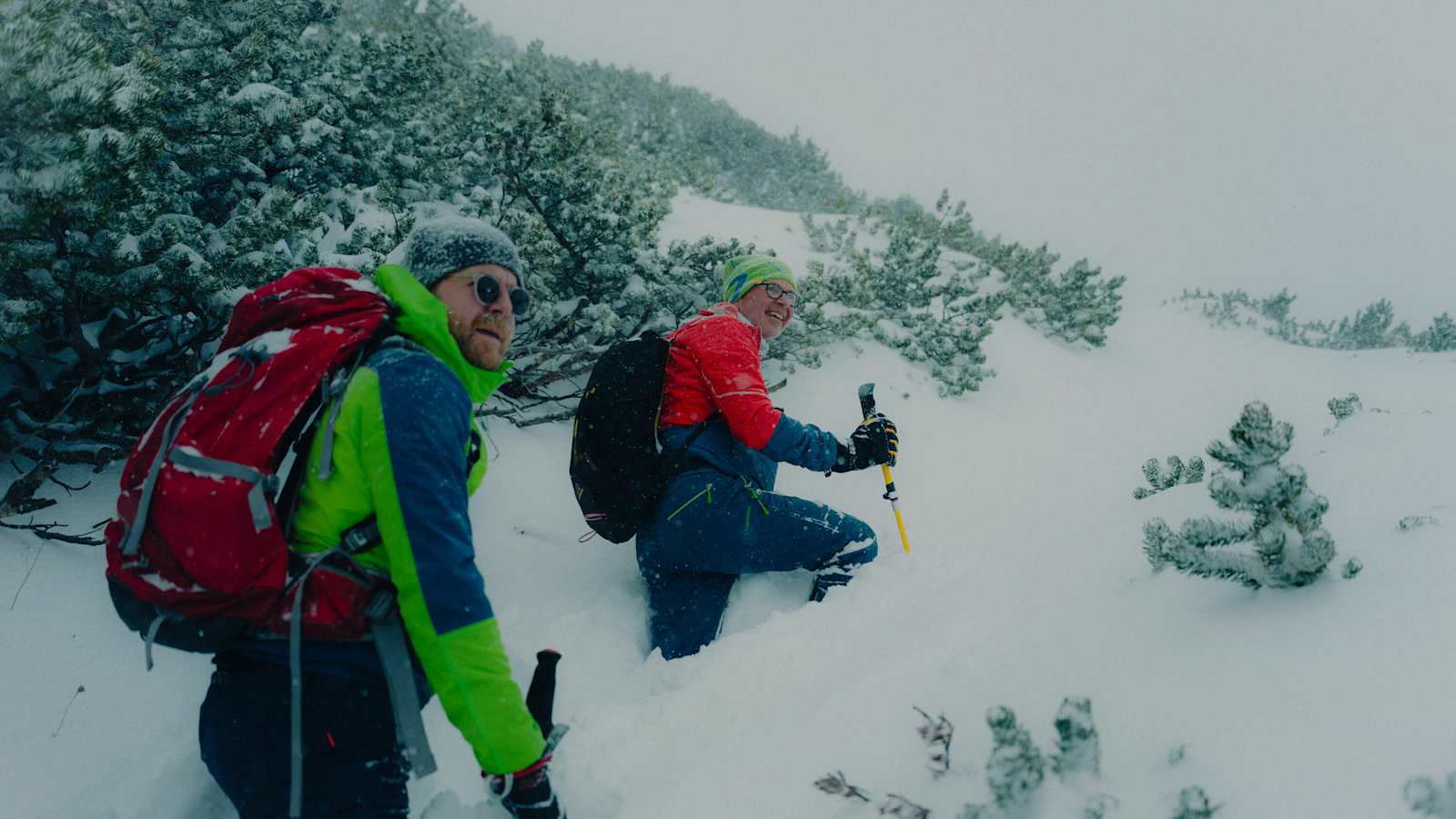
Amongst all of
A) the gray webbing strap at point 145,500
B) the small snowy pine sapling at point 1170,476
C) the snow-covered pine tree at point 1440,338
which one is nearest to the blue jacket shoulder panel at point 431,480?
the gray webbing strap at point 145,500

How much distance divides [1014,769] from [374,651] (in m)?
1.81

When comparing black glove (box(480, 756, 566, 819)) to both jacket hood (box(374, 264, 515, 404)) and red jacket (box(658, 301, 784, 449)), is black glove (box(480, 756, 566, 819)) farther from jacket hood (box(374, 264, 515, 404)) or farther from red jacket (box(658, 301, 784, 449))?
red jacket (box(658, 301, 784, 449))

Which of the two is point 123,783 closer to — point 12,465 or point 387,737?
point 387,737

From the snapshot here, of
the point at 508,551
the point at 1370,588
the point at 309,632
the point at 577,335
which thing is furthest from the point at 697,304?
the point at 1370,588

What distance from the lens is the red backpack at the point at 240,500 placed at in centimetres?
162

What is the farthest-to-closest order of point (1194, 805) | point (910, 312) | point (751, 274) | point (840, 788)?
point (910, 312), point (751, 274), point (840, 788), point (1194, 805)

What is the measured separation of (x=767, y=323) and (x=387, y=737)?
10.8 ft

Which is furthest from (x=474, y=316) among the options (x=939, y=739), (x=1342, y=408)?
(x=1342, y=408)

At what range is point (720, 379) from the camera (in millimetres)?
3836

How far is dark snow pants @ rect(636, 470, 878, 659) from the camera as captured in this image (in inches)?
146

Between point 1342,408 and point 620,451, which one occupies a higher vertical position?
point 1342,408

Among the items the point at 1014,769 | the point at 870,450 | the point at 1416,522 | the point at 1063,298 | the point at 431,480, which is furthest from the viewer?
the point at 1063,298

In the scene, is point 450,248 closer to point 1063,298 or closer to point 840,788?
point 840,788

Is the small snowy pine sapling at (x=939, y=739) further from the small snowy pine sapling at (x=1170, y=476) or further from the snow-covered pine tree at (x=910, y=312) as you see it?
the snow-covered pine tree at (x=910, y=312)
